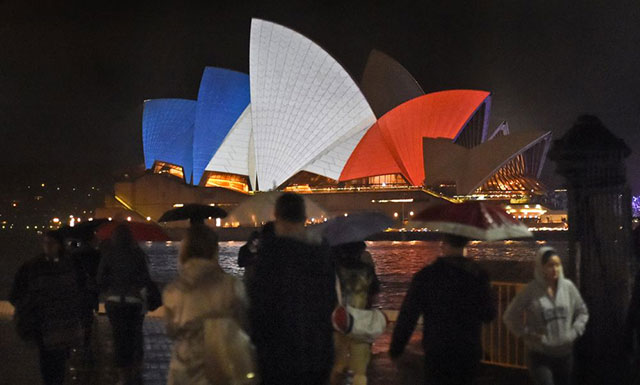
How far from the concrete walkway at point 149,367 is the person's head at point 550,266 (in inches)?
66.2

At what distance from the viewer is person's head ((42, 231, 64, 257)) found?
159 inches

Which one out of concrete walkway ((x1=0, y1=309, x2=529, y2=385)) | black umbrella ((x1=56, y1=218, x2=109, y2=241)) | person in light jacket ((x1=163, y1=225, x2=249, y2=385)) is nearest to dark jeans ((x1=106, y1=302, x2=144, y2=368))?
concrete walkway ((x1=0, y1=309, x2=529, y2=385))

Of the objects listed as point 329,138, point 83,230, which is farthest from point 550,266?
point 329,138

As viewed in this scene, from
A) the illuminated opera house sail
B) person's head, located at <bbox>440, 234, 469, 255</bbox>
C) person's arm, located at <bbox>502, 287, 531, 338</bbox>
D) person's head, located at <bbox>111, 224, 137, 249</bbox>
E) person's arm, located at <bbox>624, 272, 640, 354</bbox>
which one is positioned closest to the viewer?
person's head, located at <bbox>440, 234, 469, 255</bbox>

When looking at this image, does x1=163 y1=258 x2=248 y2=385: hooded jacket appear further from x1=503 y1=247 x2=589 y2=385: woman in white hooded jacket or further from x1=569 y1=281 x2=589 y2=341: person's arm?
x1=569 y1=281 x2=589 y2=341: person's arm

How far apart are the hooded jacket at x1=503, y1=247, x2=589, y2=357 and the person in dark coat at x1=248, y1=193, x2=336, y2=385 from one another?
1.16 metres

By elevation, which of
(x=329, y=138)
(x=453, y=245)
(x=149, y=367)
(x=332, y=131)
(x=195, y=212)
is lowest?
(x=149, y=367)

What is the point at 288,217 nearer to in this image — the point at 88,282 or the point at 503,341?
the point at 503,341

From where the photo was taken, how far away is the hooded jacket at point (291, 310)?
2541mm

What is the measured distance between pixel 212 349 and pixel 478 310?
1082 millimetres

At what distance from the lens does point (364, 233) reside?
202 inches

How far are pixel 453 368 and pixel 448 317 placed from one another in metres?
0.19

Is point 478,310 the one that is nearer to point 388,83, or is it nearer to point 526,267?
point 526,267

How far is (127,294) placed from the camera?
4723 mm
